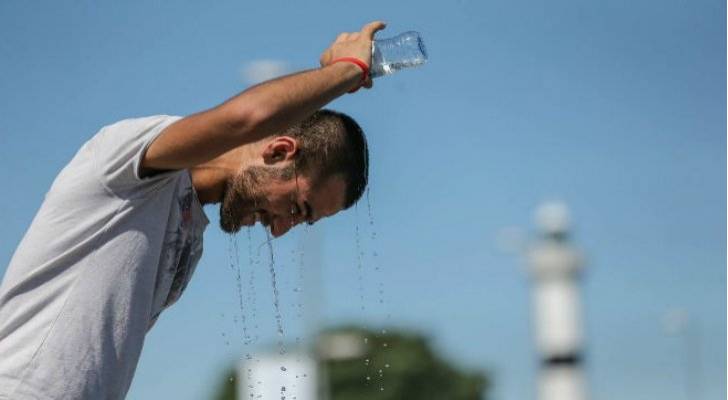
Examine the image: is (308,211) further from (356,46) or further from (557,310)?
(557,310)

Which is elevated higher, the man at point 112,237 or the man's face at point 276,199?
the man's face at point 276,199

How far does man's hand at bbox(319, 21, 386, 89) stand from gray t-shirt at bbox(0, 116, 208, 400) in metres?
0.63

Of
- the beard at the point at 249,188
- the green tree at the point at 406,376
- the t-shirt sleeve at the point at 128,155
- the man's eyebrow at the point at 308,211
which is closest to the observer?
the t-shirt sleeve at the point at 128,155

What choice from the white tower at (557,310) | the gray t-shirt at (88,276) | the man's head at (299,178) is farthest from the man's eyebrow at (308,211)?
the white tower at (557,310)

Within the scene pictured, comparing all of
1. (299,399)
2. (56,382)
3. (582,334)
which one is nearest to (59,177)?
(56,382)

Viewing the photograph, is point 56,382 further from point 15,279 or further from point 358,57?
point 358,57

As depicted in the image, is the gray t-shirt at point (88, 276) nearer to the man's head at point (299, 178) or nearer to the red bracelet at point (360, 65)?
Result: the man's head at point (299, 178)

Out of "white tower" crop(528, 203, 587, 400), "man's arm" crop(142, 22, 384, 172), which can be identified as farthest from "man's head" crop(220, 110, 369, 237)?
"white tower" crop(528, 203, 587, 400)

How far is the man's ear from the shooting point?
5.48 meters

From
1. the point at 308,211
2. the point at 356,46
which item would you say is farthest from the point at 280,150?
the point at 356,46

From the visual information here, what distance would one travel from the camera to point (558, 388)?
31.9m

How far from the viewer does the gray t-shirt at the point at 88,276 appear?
4.94 m

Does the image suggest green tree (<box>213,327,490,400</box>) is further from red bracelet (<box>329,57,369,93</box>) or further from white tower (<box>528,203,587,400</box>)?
red bracelet (<box>329,57,369,93</box>)

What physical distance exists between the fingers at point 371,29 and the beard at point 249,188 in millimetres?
662
